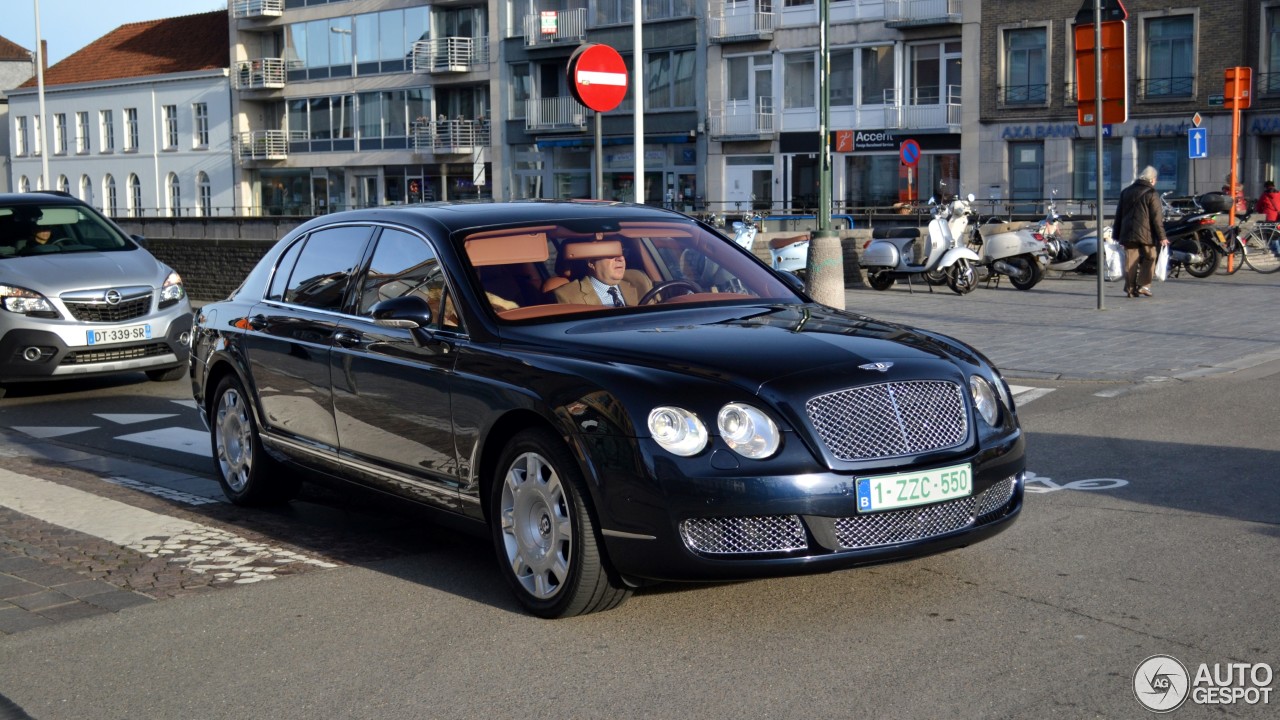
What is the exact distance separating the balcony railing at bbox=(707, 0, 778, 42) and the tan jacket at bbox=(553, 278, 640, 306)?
47182 mm

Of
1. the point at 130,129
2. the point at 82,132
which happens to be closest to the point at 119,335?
the point at 130,129

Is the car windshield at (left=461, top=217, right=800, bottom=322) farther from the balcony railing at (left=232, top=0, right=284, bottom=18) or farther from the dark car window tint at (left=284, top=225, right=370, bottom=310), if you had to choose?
the balcony railing at (left=232, top=0, right=284, bottom=18)

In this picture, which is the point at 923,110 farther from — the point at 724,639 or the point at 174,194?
the point at 724,639

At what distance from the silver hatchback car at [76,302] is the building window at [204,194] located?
58.3 metres

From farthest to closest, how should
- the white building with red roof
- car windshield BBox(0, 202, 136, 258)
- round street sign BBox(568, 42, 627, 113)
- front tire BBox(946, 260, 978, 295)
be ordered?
1. the white building with red roof
2. front tire BBox(946, 260, 978, 295)
3. round street sign BBox(568, 42, 627, 113)
4. car windshield BBox(0, 202, 136, 258)

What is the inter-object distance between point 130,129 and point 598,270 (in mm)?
72636

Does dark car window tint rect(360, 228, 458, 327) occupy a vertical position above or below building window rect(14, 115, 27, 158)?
below

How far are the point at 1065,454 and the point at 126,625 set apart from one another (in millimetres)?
5551

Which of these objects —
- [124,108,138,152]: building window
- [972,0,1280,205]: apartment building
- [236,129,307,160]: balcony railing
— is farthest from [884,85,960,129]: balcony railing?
[124,108,138,152]: building window

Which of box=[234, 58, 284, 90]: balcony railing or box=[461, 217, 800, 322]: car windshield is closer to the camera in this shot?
box=[461, 217, 800, 322]: car windshield

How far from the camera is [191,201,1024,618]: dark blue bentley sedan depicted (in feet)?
16.9

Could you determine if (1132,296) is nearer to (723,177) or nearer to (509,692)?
(509,692)

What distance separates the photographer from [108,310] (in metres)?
13.0

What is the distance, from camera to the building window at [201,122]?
231 feet
